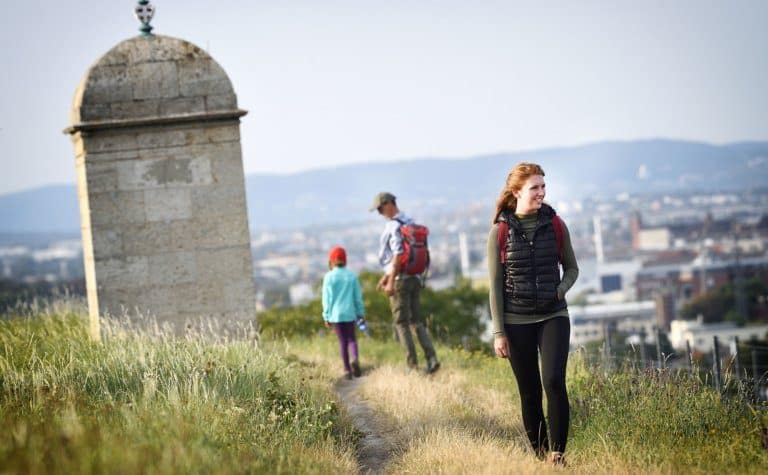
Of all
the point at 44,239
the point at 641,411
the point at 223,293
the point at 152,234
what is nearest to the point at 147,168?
the point at 152,234

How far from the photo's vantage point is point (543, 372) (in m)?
6.35

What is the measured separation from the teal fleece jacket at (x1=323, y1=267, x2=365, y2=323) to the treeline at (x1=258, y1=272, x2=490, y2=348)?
6830 mm

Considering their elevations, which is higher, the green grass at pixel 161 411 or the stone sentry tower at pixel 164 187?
the stone sentry tower at pixel 164 187

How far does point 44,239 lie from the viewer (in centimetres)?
16262

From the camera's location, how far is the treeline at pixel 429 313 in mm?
22188

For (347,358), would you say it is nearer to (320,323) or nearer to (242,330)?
(242,330)

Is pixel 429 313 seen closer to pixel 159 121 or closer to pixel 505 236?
pixel 159 121

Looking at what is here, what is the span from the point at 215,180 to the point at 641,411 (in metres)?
5.68

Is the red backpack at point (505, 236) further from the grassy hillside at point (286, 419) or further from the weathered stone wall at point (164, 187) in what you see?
the weathered stone wall at point (164, 187)

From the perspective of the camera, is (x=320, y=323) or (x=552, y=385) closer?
(x=552, y=385)

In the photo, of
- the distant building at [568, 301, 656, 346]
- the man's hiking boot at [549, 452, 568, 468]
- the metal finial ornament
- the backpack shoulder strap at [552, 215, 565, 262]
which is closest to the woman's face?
the backpack shoulder strap at [552, 215, 565, 262]

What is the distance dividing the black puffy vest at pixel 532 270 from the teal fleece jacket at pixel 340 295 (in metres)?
4.55

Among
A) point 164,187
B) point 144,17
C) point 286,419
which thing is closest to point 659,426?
point 286,419

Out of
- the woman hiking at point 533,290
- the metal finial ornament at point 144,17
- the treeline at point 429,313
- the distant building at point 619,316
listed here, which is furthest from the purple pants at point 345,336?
the distant building at point 619,316
